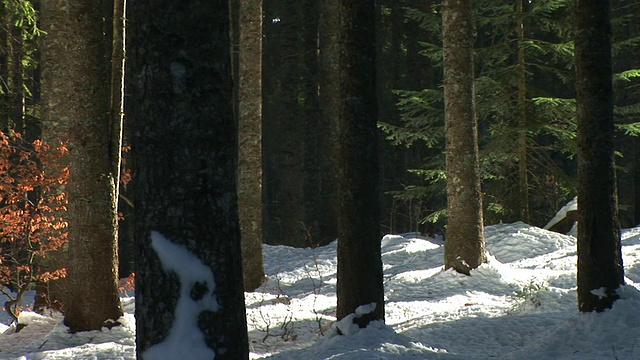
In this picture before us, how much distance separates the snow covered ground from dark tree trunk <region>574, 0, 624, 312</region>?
11.7 inches

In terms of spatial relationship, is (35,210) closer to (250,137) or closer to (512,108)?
(250,137)

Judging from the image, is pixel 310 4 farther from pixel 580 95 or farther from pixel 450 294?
pixel 580 95

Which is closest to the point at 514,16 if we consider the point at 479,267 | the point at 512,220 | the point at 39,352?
the point at 512,220

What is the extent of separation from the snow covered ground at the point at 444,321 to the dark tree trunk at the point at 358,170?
1.72 feet

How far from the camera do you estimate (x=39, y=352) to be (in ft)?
25.3

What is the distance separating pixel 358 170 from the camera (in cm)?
741

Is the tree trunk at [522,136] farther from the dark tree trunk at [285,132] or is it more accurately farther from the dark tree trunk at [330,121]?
the dark tree trunk at [285,132]

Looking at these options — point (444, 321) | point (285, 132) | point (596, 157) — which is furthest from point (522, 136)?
point (596, 157)

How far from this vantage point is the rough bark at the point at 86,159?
8.50 m

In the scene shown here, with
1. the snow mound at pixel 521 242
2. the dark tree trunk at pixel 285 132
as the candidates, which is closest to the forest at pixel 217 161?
the dark tree trunk at pixel 285 132

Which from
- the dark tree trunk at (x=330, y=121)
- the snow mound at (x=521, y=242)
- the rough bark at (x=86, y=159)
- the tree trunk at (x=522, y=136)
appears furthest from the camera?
the dark tree trunk at (x=330, y=121)

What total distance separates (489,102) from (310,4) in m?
9.01

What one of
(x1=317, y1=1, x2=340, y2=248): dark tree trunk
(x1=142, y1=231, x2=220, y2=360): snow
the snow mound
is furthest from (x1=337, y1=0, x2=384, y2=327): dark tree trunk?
(x1=317, y1=1, x2=340, y2=248): dark tree trunk

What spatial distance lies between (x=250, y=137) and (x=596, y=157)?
7.21 meters
